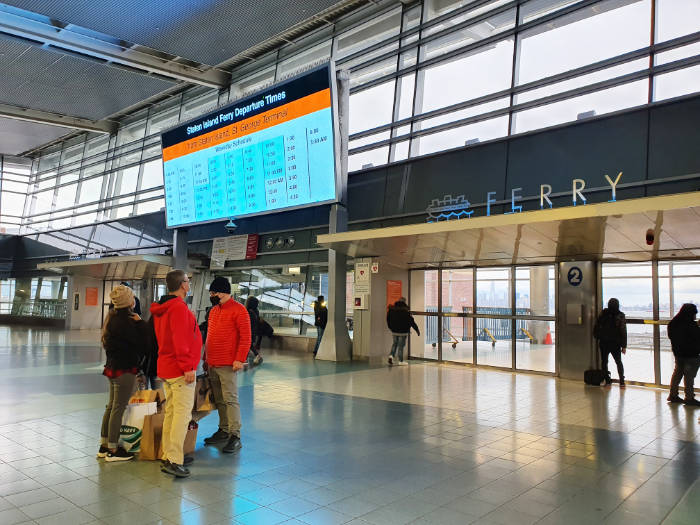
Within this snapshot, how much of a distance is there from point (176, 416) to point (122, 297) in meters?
1.14

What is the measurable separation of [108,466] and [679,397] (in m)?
7.52

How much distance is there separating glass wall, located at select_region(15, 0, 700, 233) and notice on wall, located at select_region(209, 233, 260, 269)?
408cm

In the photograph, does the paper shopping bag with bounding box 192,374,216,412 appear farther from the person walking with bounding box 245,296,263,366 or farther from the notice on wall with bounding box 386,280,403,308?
the notice on wall with bounding box 386,280,403,308

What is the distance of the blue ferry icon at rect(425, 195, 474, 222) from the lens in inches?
421

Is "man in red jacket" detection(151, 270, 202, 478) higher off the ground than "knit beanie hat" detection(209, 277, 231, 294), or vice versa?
"knit beanie hat" detection(209, 277, 231, 294)

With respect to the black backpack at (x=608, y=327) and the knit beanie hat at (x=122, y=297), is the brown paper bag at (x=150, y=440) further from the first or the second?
the black backpack at (x=608, y=327)

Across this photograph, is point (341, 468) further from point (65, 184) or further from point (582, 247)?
point (65, 184)

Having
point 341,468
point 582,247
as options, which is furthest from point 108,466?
point 582,247

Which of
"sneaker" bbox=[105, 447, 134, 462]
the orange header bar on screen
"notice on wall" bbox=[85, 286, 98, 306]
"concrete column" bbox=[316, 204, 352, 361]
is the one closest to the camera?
"sneaker" bbox=[105, 447, 134, 462]

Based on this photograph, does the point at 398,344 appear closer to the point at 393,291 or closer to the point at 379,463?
the point at 393,291

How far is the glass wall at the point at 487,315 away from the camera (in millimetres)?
10477

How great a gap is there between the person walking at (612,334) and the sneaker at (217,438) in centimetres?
650

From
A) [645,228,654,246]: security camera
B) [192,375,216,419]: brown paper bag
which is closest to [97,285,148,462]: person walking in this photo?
[192,375,216,419]: brown paper bag

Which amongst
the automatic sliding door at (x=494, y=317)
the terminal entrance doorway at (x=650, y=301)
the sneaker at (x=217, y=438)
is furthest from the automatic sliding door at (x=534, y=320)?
the sneaker at (x=217, y=438)
